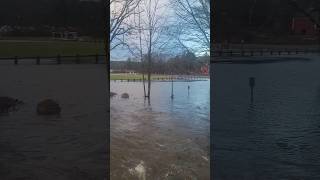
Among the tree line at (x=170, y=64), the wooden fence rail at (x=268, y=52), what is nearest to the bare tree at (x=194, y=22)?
the tree line at (x=170, y=64)

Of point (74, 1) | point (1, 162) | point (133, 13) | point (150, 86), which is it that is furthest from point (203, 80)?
point (1, 162)

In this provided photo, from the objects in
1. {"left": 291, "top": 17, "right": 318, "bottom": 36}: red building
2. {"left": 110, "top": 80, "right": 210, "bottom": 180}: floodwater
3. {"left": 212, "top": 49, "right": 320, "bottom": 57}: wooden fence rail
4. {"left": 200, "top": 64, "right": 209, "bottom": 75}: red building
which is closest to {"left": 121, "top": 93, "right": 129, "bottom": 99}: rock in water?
{"left": 110, "top": 80, "right": 210, "bottom": 180}: floodwater

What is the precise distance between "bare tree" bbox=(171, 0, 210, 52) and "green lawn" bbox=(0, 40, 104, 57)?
1.16 meters

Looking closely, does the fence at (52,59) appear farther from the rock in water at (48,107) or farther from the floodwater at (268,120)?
the floodwater at (268,120)

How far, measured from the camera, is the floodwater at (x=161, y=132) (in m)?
5.78

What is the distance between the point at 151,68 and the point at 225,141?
1.31 meters

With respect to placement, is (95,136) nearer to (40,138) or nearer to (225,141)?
(40,138)

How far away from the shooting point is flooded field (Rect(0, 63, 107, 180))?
6.22m

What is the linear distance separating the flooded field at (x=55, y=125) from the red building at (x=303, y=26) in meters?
2.49

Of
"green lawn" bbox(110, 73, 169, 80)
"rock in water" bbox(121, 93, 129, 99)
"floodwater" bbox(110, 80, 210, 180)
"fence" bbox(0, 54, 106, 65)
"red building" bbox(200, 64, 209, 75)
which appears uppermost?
"fence" bbox(0, 54, 106, 65)

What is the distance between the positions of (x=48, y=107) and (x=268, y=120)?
8.89 ft

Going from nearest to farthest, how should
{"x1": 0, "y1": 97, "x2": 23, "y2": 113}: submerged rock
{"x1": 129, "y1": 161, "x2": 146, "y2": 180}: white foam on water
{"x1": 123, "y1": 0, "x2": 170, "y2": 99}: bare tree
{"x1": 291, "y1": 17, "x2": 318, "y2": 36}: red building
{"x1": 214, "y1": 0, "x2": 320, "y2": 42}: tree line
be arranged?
{"x1": 129, "y1": 161, "x2": 146, "y2": 180}: white foam on water → {"x1": 123, "y1": 0, "x2": 170, "y2": 99}: bare tree → {"x1": 214, "y1": 0, "x2": 320, "y2": 42}: tree line → {"x1": 0, "y1": 97, "x2": 23, "y2": 113}: submerged rock → {"x1": 291, "y1": 17, "x2": 318, "y2": 36}: red building

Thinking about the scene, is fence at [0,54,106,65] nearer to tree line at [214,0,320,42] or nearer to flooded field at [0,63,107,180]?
flooded field at [0,63,107,180]

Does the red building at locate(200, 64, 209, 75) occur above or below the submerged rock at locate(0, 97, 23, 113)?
above
